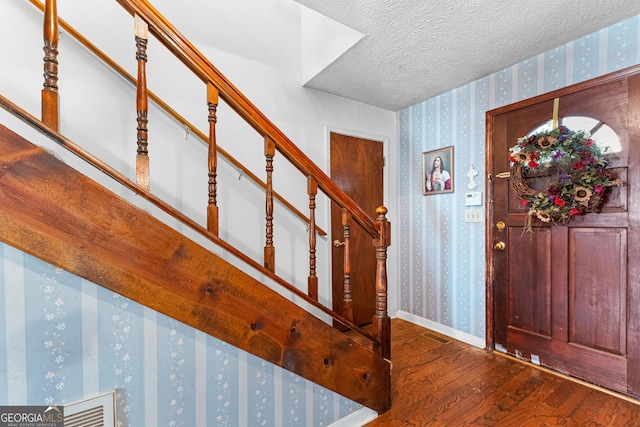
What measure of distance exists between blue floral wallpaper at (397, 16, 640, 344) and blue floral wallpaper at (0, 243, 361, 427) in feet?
6.20

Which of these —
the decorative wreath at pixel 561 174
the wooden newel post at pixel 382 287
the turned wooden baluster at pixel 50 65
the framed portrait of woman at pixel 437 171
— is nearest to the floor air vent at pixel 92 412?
the turned wooden baluster at pixel 50 65

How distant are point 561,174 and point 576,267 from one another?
0.66m

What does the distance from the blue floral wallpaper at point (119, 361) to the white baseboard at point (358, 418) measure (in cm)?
35

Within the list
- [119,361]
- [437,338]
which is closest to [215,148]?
[119,361]

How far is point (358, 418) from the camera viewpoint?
5.14ft

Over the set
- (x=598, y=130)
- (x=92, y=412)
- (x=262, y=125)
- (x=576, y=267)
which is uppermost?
(x=598, y=130)

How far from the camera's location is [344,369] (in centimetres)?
146

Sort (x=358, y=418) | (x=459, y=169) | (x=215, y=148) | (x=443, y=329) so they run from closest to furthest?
(x=215, y=148)
(x=358, y=418)
(x=459, y=169)
(x=443, y=329)

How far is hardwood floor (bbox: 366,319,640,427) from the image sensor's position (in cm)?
159

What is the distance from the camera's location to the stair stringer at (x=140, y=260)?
0.81 meters

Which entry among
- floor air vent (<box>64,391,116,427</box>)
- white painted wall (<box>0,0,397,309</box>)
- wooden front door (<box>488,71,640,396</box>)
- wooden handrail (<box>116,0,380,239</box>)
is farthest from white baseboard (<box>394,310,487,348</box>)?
floor air vent (<box>64,391,116,427</box>)

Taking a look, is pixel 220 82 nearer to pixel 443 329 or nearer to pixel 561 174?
pixel 561 174

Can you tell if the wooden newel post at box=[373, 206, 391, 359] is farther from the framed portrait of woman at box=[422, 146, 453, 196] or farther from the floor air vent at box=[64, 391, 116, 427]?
the framed portrait of woman at box=[422, 146, 453, 196]

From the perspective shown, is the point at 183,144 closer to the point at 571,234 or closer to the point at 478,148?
the point at 478,148
